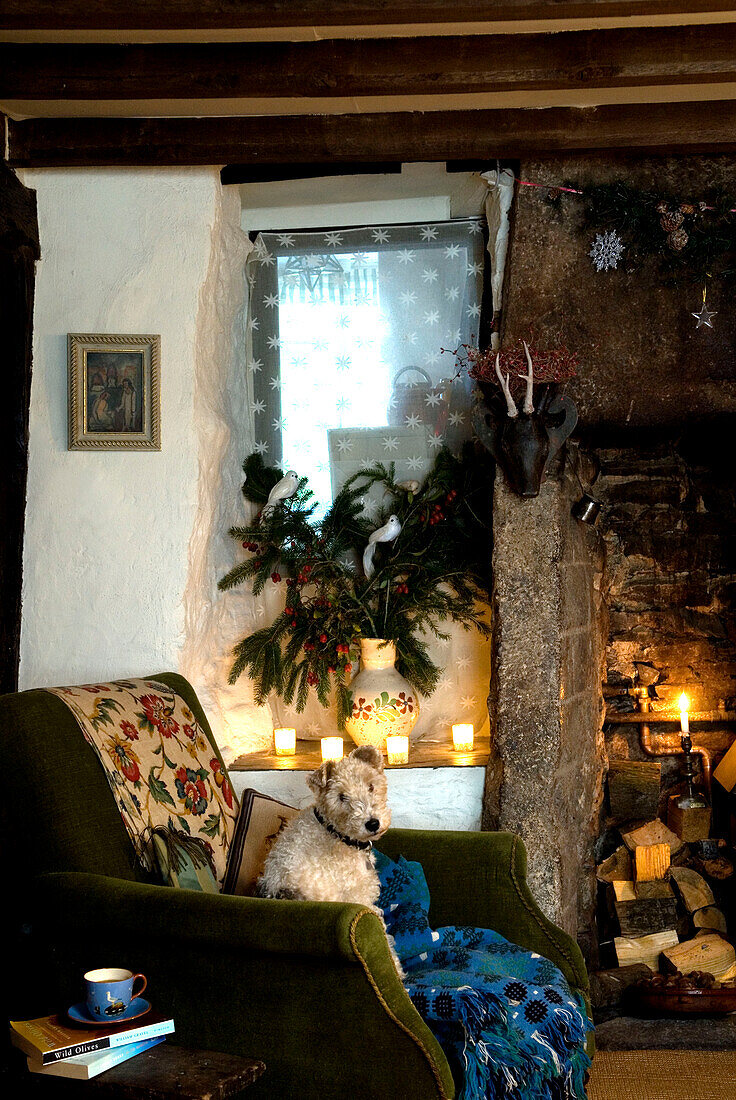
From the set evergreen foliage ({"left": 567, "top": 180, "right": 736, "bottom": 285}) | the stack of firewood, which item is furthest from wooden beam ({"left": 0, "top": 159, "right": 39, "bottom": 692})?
the stack of firewood

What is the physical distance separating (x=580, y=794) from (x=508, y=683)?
→ 508mm

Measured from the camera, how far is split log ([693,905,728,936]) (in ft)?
10.6

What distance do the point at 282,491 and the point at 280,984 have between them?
1813mm

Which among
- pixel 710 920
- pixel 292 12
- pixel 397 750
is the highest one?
pixel 292 12

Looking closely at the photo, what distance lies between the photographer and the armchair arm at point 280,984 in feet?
5.30

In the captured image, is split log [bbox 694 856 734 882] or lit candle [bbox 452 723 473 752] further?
split log [bbox 694 856 734 882]

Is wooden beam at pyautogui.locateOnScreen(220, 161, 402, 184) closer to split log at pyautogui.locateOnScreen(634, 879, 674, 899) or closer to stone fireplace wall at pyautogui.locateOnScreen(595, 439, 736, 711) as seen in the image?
stone fireplace wall at pyautogui.locateOnScreen(595, 439, 736, 711)

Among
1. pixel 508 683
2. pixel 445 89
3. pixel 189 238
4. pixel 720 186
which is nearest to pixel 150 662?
pixel 508 683

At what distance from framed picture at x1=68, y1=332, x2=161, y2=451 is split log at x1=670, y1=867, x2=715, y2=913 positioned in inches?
85.8

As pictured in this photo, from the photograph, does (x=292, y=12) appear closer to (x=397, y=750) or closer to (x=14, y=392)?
(x=14, y=392)

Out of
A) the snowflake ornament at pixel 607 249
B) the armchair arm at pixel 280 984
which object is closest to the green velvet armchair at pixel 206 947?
the armchair arm at pixel 280 984

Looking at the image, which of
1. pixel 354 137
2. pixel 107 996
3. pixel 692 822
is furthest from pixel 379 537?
pixel 107 996

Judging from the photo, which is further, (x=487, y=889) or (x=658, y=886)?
(x=658, y=886)

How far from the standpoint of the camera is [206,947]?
5.68 feet
